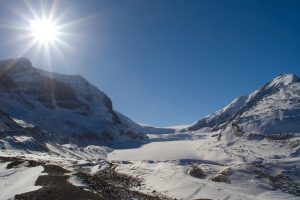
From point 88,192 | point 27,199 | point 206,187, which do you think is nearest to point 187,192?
point 206,187

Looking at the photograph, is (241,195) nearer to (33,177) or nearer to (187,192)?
(187,192)

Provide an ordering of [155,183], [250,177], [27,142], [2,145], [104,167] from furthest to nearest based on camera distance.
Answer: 1. [27,142]
2. [2,145]
3. [104,167]
4. [250,177]
5. [155,183]

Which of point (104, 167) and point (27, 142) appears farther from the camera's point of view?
point (27, 142)

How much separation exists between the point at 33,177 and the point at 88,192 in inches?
407

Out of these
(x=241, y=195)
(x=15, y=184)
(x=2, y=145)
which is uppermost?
(x=2, y=145)

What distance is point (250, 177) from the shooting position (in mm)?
68750

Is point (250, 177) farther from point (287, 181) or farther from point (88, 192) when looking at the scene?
point (88, 192)

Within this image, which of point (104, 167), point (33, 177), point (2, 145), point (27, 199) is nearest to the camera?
point (27, 199)

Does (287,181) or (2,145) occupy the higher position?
(2,145)

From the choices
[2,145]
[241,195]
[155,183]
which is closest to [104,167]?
[155,183]

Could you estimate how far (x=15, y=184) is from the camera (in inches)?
1668

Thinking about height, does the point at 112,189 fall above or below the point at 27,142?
below

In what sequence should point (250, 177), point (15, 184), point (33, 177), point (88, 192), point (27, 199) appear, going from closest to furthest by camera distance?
point (27, 199)
point (88, 192)
point (15, 184)
point (33, 177)
point (250, 177)

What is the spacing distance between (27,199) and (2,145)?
107916 millimetres
